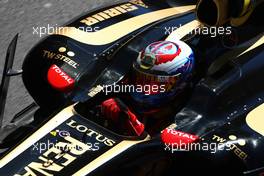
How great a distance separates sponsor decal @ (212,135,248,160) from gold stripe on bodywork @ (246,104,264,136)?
0.42 ft

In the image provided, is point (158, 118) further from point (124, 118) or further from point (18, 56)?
point (18, 56)

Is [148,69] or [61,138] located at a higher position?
[148,69]

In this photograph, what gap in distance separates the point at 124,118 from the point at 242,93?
69cm

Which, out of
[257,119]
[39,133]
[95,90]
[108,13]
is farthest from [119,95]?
[257,119]

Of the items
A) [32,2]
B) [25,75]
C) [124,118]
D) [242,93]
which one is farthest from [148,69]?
[32,2]

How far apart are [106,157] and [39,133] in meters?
0.45

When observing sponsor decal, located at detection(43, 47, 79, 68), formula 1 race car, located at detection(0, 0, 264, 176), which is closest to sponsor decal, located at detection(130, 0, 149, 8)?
formula 1 race car, located at detection(0, 0, 264, 176)

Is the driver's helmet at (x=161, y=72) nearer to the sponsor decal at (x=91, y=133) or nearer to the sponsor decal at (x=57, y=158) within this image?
the sponsor decal at (x=91, y=133)

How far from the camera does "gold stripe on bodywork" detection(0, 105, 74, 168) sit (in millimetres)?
3875

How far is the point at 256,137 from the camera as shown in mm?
3707

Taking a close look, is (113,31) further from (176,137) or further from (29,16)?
(29,16)

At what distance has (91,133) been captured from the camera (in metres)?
3.87

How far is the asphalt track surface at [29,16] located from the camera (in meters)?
6.06

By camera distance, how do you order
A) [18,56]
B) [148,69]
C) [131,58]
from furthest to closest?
[18,56]
[131,58]
[148,69]
